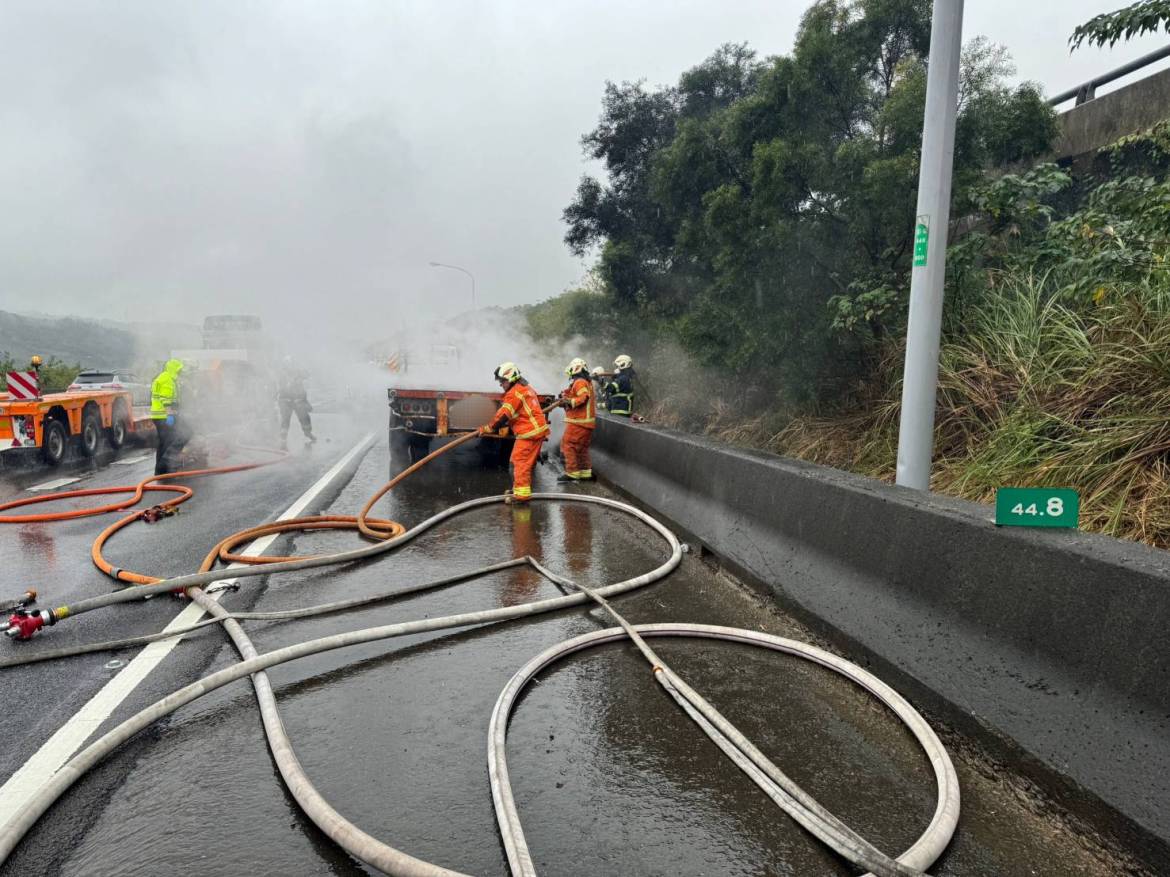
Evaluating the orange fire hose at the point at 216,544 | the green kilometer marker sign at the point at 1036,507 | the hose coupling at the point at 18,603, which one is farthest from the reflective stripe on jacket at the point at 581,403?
the green kilometer marker sign at the point at 1036,507

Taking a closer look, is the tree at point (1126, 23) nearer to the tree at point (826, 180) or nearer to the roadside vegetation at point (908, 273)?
the roadside vegetation at point (908, 273)

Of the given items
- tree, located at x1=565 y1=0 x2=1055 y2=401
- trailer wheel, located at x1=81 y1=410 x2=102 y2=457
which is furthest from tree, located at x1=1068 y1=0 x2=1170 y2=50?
trailer wheel, located at x1=81 y1=410 x2=102 y2=457

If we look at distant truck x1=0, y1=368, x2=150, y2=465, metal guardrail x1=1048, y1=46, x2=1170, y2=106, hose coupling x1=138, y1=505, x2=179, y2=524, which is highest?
metal guardrail x1=1048, y1=46, x2=1170, y2=106

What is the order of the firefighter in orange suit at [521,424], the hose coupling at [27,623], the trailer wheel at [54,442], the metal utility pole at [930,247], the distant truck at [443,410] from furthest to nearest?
1. the trailer wheel at [54,442]
2. the distant truck at [443,410]
3. the firefighter in orange suit at [521,424]
4. the metal utility pole at [930,247]
5. the hose coupling at [27,623]

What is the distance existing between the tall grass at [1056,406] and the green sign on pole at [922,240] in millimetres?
1531

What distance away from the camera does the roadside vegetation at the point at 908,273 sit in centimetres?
522

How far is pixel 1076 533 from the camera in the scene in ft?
10.1

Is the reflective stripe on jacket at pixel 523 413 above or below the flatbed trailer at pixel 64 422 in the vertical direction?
above

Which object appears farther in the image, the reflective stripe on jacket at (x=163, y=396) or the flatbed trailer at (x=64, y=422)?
the flatbed trailer at (x=64, y=422)

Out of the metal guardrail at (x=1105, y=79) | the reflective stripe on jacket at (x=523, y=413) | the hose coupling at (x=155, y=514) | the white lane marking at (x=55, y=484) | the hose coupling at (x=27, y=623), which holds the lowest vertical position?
the white lane marking at (x=55, y=484)

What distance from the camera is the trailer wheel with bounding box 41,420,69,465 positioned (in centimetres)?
1168

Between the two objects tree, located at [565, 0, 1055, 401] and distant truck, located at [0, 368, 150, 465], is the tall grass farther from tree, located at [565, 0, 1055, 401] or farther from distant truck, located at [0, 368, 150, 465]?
distant truck, located at [0, 368, 150, 465]

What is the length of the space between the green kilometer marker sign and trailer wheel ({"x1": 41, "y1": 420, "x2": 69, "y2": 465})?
12.9 meters

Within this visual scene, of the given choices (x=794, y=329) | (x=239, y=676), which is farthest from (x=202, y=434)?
(x=239, y=676)
